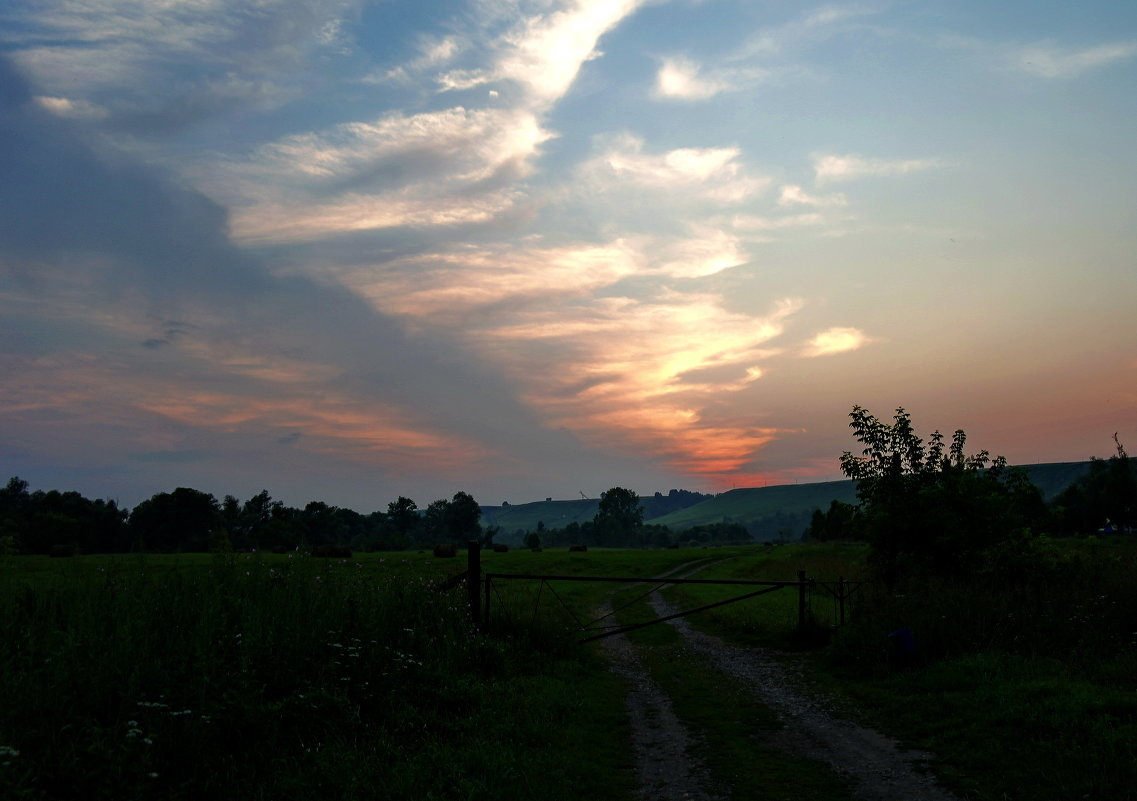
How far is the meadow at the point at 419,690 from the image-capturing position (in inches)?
329

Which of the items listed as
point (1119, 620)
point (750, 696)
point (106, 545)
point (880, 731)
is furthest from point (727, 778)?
point (106, 545)

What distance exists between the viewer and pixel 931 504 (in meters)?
21.7

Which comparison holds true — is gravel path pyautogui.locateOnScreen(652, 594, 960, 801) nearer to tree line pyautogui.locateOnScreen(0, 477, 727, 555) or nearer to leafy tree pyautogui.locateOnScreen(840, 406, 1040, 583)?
leafy tree pyautogui.locateOnScreen(840, 406, 1040, 583)

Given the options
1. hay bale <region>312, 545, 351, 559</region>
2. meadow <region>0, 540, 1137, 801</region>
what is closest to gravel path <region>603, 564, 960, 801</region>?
meadow <region>0, 540, 1137, 801</region>

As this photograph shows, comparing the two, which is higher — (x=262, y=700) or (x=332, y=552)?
(x=262, y=700)

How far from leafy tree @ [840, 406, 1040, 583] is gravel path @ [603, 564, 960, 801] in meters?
7.27

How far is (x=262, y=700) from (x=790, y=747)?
770 centimetres

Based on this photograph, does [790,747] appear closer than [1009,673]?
Yes

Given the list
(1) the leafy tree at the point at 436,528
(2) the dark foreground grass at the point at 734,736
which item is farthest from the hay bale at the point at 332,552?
(1) the leafy tree at the point at 436,528

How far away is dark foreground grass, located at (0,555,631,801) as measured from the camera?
817 cm

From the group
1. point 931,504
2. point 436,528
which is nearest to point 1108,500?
point 931,504

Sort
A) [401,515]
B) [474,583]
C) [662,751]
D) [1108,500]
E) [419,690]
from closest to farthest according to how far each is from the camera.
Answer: [662,751], [419,690], [474,583], [1108,500], [401,515]

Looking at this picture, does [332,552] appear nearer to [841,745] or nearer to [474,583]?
[474,583]

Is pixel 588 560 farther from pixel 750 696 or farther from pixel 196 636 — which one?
pixel 196 636
